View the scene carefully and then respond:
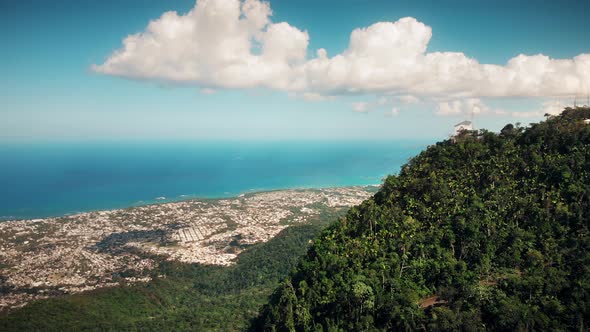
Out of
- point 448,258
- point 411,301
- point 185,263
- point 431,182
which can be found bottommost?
point 185,263

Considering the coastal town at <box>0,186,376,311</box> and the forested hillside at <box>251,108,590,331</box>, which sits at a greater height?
the forested hillside at <box>251,108,590,331</box>

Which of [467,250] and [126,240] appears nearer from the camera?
[467,250]

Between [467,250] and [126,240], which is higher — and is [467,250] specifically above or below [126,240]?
above

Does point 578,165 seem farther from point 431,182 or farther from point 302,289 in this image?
point 302,289

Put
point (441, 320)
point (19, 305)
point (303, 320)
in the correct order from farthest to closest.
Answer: point (19, 305) → point (303, 320) → point (441, 320)

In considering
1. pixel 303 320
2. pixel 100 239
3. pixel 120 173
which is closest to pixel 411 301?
pixel 303 320
